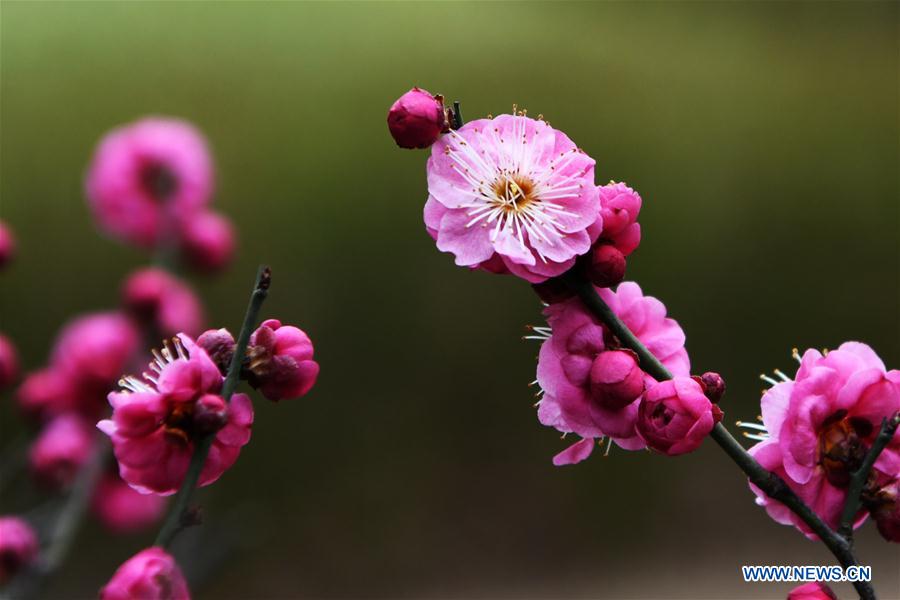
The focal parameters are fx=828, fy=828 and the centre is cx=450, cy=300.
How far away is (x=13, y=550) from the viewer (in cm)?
56

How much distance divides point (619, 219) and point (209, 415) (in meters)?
0.16

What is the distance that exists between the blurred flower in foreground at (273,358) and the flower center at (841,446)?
200 millimetres

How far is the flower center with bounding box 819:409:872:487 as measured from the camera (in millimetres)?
320

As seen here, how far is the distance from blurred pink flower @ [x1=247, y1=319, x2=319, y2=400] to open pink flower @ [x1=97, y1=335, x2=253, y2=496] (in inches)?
0.5

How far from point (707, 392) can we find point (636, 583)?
1324 millimetres

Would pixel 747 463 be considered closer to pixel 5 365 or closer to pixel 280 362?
pixel 280 362

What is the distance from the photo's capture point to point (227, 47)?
1592 millimetres

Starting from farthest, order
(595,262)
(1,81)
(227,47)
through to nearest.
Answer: (227,47) < (1,81) < (595,262)

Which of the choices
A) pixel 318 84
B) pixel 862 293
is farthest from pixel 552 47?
pixel 862 293

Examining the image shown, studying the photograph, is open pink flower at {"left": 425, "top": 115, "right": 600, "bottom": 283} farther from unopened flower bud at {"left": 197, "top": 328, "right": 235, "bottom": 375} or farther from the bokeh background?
the bokeh background

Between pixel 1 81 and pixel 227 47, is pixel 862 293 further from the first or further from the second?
pixel 1 81

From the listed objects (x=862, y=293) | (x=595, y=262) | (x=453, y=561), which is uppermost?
(x=595, y=262)

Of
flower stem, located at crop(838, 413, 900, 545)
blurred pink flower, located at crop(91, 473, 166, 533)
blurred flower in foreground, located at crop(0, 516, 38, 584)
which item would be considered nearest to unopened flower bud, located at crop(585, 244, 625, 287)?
flower stem, located at crop(838, 413, 900, 545)

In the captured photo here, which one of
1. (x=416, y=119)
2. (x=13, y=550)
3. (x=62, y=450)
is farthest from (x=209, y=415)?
(x=62, y=450)
